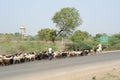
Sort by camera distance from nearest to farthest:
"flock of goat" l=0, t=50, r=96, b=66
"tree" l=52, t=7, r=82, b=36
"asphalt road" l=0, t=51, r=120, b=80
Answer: "asphalt road" l=0, t=51, r=120, b=80
"flock of goat" l=0, t=50, r=96, b=66
"tree" l=52, t=7, r=82, b=36

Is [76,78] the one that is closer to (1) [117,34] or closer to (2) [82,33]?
(2) [82,33]

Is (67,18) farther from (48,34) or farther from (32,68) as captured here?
(32,68)

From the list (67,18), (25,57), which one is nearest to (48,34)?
(67,18)

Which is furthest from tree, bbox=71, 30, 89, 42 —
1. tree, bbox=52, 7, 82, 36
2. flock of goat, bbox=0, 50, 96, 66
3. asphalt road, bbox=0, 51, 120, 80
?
asphalt road, bbox=0, 51, 120, 80

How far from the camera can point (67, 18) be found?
187ft

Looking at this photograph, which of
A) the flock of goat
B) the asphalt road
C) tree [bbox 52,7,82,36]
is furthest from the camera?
tree [bbox 52,7,82,36]

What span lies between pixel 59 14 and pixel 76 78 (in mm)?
38180

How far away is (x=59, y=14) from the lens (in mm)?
57156

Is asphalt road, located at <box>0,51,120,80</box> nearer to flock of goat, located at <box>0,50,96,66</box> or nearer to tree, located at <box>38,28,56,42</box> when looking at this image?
flock of goat, located at <box>0,50,96,66</box>

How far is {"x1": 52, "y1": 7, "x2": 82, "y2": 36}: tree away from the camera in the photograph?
56.8 metres

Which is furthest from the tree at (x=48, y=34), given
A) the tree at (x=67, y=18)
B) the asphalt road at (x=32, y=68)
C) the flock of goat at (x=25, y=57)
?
the asphalt road at (x=32, y=68)

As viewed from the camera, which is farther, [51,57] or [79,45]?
[79,45]

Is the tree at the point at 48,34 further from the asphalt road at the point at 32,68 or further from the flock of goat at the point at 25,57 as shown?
the asphalt road at the point at 32,68

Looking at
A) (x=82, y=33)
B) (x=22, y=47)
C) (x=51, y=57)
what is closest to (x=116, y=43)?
(x=82, y=33)
